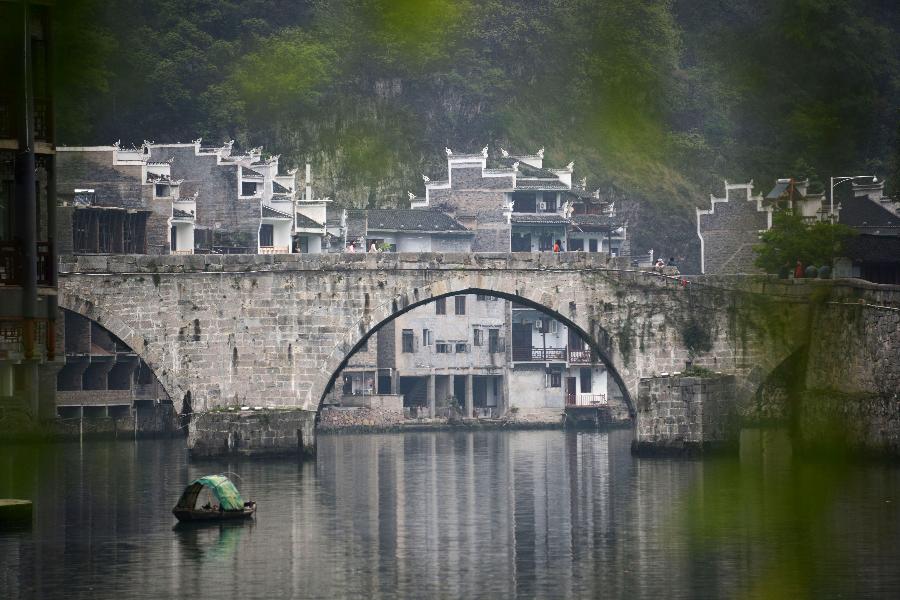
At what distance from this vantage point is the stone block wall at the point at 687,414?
261ft

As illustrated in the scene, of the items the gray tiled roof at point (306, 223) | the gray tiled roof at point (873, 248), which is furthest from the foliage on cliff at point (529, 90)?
the gray tiled roof at point (873, 248)

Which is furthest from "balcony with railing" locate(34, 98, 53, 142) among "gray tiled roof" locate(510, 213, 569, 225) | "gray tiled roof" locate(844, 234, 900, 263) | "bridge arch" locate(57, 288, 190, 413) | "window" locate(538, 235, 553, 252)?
"window" locate(538, 235, 553, 252)

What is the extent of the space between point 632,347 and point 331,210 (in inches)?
1464

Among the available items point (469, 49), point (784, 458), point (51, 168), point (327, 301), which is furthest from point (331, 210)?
point (51, 168)

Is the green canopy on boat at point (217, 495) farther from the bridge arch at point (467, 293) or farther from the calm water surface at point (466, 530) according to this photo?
the bridge arch at point (467, 293)

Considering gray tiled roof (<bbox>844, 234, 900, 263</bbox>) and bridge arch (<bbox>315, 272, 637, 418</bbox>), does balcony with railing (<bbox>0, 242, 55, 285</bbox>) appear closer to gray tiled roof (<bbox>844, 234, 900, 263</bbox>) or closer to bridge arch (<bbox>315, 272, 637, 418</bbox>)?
bridge arch (<bbox>315, 272, 637, 418</bbox>)

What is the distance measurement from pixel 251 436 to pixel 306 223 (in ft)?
103

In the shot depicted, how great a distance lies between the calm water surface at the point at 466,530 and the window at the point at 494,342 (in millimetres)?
28729

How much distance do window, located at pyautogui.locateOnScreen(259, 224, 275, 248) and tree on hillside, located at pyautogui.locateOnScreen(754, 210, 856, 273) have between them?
81.4 feet

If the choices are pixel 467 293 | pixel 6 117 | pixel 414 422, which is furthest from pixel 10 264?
pixel 414 422

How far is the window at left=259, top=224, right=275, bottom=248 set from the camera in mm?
107938

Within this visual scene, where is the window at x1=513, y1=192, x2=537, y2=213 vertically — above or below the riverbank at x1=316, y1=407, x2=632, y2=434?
above

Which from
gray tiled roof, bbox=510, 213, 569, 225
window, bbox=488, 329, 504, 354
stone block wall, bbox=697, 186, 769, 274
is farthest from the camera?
gray tiled roof, bbox=510, 213, 569, 225

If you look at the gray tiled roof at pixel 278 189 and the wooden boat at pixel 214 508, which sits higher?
the gray tiled roof at pixel 278 189
